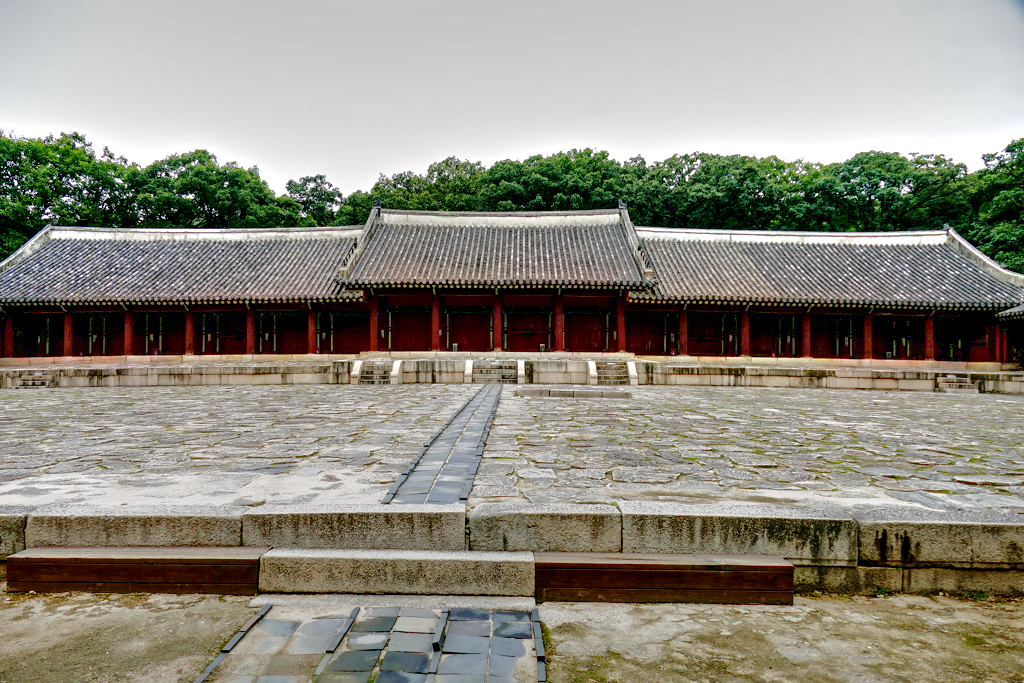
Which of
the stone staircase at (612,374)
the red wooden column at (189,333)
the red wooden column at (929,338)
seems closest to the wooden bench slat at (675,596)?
the stone staircase at (612,374)

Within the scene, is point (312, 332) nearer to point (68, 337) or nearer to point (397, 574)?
point (68, 337)

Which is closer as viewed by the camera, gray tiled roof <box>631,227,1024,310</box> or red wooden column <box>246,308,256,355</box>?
gray tiled roof <box>631,227,1024,310</box>

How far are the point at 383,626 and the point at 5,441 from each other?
21.6 feet

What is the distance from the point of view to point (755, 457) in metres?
5.40

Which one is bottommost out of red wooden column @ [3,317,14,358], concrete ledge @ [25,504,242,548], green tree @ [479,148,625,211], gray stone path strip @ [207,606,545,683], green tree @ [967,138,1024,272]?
gray stone path strip @ [207,606,545,683]

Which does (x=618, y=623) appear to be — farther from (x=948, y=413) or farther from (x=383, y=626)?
(x=948, y=413)

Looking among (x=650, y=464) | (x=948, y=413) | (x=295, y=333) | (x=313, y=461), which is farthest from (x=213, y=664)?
(x=295, y=333)

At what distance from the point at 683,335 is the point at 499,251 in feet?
28.6

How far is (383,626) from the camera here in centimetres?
262

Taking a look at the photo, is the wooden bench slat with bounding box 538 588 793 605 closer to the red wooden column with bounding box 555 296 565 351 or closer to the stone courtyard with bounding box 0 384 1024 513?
the stone courtyard with bounding box 0 384 1024 513

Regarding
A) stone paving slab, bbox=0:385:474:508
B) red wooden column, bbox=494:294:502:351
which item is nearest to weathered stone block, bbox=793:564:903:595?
stone paving slab, bbox=0:385:474:508

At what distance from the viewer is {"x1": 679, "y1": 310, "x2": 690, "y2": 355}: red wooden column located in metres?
23.1

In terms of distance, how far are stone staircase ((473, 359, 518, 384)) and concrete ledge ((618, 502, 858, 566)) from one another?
13245 millimetres

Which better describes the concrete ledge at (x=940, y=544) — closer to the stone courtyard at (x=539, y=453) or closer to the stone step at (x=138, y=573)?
the stone courtyard at (x=539, y=453)
